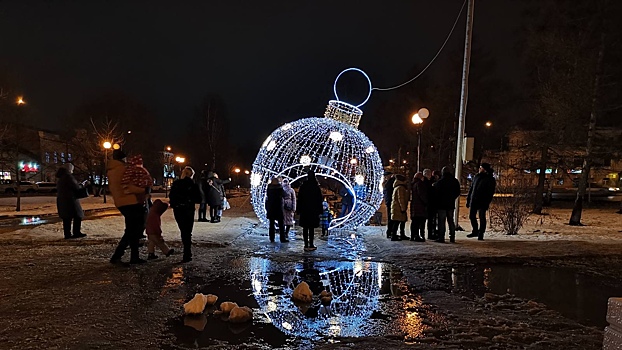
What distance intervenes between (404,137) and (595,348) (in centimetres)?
3433

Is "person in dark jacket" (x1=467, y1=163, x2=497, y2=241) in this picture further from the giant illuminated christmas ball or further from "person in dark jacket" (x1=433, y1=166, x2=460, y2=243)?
the giant illuminated christmas ball

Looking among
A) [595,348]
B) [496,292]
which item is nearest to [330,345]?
[595,348]

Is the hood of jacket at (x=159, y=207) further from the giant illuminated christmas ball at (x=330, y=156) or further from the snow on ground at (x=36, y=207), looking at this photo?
the snow on ground at (x=36, y=207)

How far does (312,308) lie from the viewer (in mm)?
5703

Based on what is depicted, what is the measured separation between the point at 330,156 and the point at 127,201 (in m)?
5.87

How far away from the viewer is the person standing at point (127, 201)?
7684mm

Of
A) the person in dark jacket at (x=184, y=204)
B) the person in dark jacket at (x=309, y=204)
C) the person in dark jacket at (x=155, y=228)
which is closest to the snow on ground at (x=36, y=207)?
the person in dark jacket at (x=155, y=228)

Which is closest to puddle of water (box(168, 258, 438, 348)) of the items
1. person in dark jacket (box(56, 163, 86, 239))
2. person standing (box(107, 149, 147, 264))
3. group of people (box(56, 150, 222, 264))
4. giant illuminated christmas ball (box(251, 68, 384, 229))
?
group of people (box(56, 150, 222, 264))

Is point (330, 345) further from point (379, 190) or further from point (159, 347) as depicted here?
point (379, 190)

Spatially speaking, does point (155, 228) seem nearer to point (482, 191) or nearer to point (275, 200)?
point (275, 200)

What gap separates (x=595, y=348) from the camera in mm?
4461

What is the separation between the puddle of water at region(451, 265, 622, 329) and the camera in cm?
584

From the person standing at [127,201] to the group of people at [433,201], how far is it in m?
6.24

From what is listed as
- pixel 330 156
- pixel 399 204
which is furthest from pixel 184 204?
pixel 399 204
